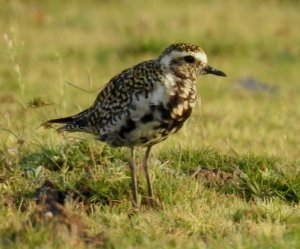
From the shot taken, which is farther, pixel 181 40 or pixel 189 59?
pixel 181 40

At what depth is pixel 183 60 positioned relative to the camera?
24.0 ft

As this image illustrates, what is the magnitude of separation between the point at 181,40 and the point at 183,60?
1075 centimetres

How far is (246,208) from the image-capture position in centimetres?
725

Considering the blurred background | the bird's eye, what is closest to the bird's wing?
the bird's eye

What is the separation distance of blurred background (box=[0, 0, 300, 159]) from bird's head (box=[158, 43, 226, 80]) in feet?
6.70

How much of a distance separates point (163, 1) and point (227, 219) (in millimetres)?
15759

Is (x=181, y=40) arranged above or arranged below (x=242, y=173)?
below

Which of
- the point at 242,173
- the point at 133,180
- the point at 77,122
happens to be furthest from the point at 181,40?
the point at 133,180

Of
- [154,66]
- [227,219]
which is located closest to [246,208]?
[227,219]

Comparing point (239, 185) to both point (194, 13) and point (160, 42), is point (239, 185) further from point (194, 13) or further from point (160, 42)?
point (194, 13)

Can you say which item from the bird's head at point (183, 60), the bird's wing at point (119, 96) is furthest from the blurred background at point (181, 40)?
the bird's head at point (183, 60)

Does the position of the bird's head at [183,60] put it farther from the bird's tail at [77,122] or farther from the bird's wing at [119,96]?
the bird's tail at [77,122]

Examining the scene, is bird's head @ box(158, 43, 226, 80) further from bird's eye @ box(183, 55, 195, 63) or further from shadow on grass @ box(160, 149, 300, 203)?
shadow on grass @ box(160, 149, 300, 203)

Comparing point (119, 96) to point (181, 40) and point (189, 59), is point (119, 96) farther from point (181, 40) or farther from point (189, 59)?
point (181, 40)
